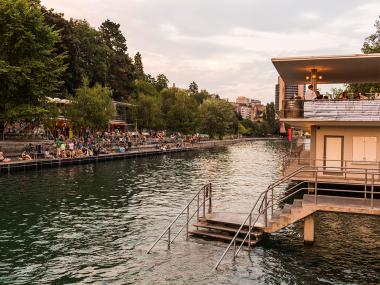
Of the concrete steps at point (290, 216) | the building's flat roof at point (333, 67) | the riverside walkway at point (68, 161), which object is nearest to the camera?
the concrete steps at point (290, 216)

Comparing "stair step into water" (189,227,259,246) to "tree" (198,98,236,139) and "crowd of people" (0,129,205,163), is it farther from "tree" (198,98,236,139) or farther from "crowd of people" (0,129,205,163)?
"tree" (198,98,236,139)

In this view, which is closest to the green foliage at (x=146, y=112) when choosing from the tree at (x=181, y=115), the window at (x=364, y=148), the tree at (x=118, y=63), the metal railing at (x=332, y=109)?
the tree at (x=181, y=115)

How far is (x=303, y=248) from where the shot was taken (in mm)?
19562

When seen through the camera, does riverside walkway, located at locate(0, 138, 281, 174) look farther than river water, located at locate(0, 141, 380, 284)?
Yes

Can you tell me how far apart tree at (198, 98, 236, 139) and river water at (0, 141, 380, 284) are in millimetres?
86757

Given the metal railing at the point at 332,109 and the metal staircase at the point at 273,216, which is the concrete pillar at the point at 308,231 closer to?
the metal staircase at the point at 273,216

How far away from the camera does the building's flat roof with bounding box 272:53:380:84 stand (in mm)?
24750

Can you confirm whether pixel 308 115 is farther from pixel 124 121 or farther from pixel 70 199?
pixel 124 121

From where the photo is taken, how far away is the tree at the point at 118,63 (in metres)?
118

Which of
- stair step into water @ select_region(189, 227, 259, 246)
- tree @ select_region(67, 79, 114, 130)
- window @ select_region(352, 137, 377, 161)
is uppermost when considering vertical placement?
tree @ select_region(67, 79, 114, 130)

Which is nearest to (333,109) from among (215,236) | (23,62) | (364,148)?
(364,148)

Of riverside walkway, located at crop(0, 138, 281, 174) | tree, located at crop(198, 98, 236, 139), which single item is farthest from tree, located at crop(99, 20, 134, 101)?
riverside walkway, located at crop(0, 138, 281, 174)

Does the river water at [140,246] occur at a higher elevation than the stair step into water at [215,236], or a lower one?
lower

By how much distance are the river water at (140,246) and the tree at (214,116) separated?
86757mm
